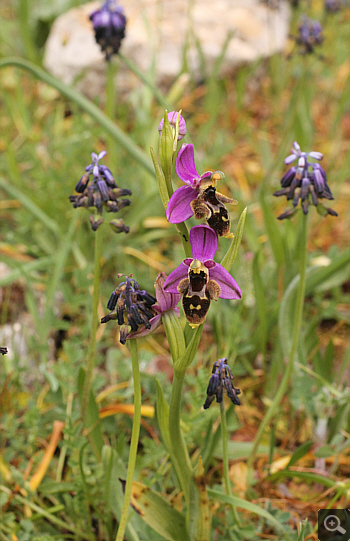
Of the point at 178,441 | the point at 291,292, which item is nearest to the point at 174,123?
the point at 178,441

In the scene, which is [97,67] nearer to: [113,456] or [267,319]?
[267,319]

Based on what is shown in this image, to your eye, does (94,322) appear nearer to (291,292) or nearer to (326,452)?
(291,292)

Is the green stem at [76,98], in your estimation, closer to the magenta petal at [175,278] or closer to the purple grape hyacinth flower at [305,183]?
the purple grape hyacinth flower at [305,183]

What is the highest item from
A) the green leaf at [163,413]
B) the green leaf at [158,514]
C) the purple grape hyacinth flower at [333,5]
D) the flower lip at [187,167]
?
the purple grape hyacinth flower at [333,5]

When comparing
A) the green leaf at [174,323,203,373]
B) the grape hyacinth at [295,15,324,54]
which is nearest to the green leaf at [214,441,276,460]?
the green leaf at [174,323,203,373]

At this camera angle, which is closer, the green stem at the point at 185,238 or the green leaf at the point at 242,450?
the green stem at the point at 185,238

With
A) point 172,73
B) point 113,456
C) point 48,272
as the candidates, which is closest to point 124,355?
point 48,272

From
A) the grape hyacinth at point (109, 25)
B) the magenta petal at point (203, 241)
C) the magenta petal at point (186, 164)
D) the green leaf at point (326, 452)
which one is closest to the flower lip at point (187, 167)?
the magenta petal at point (186, 164)

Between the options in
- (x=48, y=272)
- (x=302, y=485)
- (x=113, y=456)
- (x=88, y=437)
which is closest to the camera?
(x=113, y=456)

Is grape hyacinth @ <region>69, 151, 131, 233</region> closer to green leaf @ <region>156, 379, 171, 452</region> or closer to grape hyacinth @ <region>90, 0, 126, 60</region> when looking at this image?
green leaf @ <region>156, 379, 171, 452</region>
